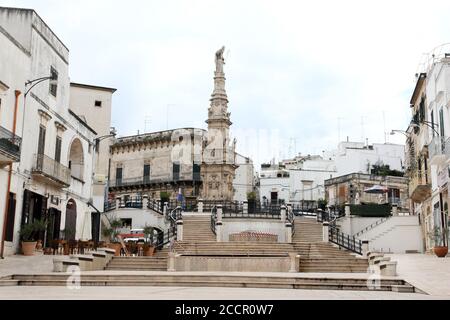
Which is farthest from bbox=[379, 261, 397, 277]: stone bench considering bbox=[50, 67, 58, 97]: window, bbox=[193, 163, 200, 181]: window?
bbox=[193, 163, 200, 181]: window

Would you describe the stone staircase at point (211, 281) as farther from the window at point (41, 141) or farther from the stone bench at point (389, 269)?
the window at point (41, 141)

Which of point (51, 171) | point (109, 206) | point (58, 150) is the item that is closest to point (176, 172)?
point (109, 206)

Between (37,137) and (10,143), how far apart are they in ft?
13.0

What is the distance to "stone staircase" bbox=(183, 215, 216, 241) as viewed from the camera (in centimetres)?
3270

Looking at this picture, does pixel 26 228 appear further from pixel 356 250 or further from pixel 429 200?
pixel 429 200

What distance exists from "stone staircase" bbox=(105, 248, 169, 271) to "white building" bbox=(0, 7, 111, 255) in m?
4.61

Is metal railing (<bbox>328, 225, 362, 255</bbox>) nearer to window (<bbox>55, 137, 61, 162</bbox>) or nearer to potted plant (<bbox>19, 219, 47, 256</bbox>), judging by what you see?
potted plant (<bbox>19, 219, 47, 256</bbox>)

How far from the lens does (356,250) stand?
Result: 29.2m

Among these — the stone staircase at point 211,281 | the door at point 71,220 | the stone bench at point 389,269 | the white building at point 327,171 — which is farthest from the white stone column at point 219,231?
the white building at point 327,171

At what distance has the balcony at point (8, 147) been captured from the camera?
2233 cm

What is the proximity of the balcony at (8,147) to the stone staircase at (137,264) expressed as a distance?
553 cm

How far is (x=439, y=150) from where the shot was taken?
28766mm

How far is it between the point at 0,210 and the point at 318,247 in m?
13.7

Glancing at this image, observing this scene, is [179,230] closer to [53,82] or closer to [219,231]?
[219,231]
